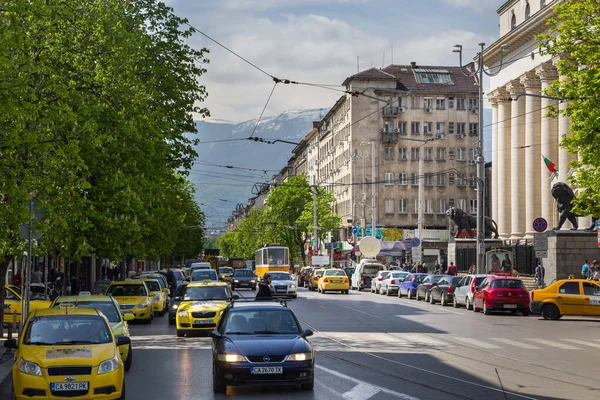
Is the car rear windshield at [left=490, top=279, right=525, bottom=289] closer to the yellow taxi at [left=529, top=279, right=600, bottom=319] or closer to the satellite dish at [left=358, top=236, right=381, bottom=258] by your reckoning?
the yellow taxi at [left=529, top=279, right=600, bottom=319]

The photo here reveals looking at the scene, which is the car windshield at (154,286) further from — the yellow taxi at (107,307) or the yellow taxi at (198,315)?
the yellow taxi at (107,307)

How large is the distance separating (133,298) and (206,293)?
5423 millimetres

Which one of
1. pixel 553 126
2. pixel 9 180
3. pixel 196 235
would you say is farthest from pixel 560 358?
pixel 196 235

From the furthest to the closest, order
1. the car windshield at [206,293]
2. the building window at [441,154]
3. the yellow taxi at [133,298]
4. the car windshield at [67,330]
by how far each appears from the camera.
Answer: the building window at [441,154], the yellow taxi at [133,298], the car windshield at [206,293], the car windshield at [67,330]

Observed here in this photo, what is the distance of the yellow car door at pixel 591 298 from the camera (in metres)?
35.1

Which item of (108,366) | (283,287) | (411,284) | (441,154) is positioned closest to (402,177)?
(441,154)

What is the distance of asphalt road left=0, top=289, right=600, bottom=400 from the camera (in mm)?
15289

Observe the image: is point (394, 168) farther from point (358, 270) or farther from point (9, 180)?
point (9, 180)

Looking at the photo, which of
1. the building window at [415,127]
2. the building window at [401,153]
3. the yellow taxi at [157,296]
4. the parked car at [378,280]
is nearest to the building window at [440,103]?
the building window at [415,127]

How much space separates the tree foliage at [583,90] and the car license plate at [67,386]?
21382mm

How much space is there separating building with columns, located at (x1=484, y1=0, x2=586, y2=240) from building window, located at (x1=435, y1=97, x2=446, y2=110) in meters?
36.0

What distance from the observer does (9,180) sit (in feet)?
61.3

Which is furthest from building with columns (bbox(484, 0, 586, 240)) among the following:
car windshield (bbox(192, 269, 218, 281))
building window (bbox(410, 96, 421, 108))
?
building window (bbox(410, 96, 421, 108))

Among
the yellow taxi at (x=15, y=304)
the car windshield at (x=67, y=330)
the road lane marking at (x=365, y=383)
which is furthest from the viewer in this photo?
the yellow taxi at (x=15, y=304)
